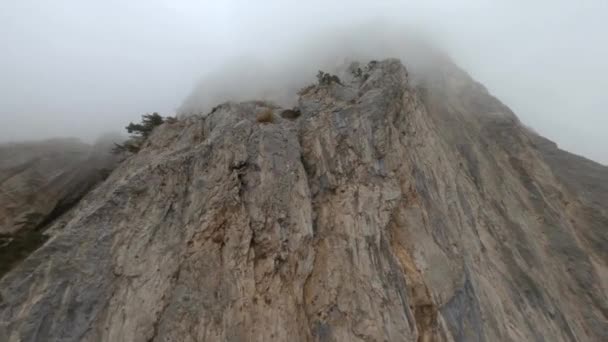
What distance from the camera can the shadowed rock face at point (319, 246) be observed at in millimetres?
12953

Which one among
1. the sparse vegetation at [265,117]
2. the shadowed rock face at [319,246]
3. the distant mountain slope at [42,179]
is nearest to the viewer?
the shadowed rock face at [319,246]

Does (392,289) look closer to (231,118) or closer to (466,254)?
(466,254)

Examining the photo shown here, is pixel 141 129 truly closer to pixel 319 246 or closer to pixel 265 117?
pixel 265 117

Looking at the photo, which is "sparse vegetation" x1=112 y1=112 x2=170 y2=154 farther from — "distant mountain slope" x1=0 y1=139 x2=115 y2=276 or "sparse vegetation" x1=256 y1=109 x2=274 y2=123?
"sparse vegetation" x1=256 y1=109 x2=274 y2=123

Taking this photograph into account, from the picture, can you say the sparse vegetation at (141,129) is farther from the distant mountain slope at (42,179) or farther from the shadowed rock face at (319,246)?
the shadowed rock face at (319,246)

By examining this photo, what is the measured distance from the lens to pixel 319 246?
617 inches

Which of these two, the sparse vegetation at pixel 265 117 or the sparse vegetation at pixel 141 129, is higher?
the sparse vegetation at pixel 265 117

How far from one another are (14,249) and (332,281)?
49.1 ft

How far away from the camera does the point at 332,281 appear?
47.8ft

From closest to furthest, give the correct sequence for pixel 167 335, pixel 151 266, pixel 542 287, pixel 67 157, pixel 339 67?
pixel 167 335 < pixel 151 266 < pixel 542 287 < pixel 67 157 < pixel 339 67

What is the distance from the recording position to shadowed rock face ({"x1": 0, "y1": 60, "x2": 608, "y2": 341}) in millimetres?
12953

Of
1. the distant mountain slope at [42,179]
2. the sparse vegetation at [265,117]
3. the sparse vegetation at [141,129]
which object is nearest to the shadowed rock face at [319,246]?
the sparse vegetation at [265,117]

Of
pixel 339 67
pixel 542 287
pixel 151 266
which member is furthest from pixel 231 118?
pixel 339 67

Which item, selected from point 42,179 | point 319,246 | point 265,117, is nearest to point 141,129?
point 42,179
